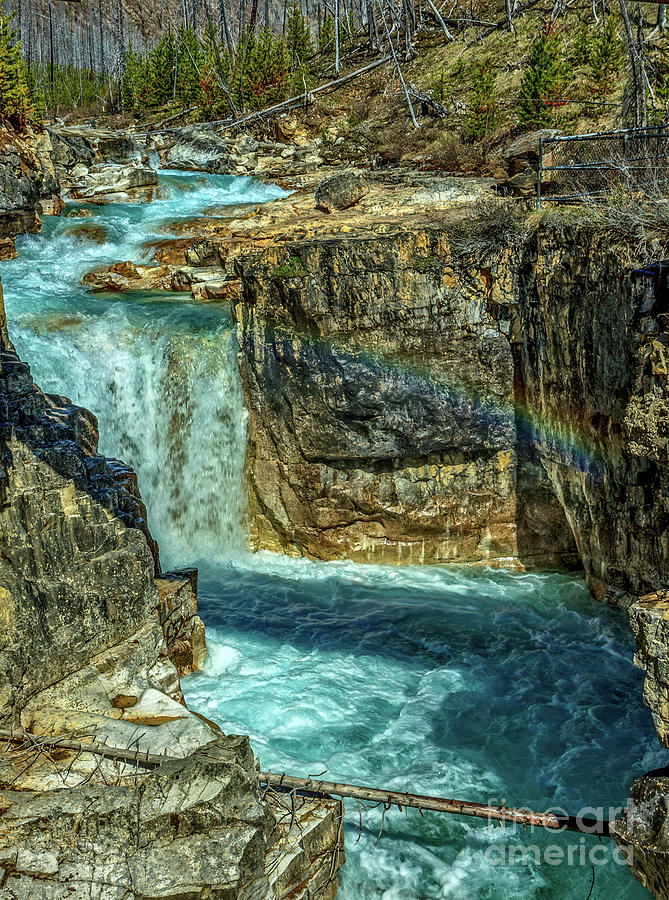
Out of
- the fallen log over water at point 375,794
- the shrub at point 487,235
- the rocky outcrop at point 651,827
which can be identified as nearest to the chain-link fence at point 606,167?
the shrub at point 487,235

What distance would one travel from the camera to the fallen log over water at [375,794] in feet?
18.1

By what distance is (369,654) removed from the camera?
9711 millimetres

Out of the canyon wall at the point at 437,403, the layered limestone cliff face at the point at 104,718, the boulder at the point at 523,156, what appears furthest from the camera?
the boulder at the point at 523,156

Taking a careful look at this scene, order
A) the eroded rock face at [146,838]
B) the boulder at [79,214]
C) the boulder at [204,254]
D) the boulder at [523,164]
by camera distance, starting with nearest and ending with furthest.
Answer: the eroded rock face at [146,838], the boulder at [523,164], the boulder at [204,254], the boulder at [79,214]

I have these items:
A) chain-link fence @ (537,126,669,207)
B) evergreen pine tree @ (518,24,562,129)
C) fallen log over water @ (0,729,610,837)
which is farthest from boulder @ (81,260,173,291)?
evergreen pine tree @ (518,24,562,129)

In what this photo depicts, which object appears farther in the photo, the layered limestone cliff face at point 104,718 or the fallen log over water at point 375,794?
the fallen log over water at point 375,794

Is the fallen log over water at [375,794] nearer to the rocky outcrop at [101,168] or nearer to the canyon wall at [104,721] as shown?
the canyon wall at [104,721]

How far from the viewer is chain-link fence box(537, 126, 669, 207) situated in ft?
31.0

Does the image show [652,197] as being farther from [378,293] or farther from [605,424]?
[378,293]

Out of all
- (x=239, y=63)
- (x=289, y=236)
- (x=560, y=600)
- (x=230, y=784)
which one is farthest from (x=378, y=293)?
(x=239, y=63)

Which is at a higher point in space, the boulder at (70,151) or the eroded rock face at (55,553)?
the boulder at (70,151)

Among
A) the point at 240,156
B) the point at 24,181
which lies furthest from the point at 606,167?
the point at 240,156

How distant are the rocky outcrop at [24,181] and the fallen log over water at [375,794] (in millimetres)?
13142

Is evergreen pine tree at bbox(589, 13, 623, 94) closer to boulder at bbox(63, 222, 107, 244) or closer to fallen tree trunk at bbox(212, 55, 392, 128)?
fallen tree trunk at bbox(212, 55, 392, 128)
